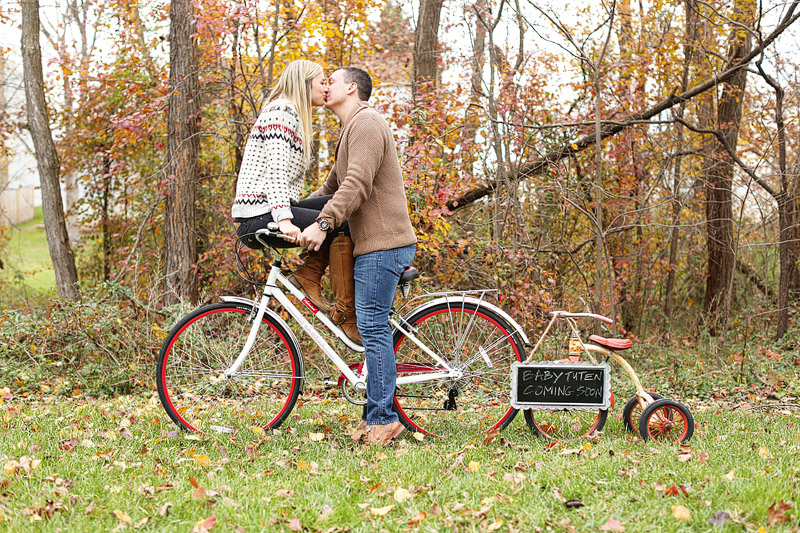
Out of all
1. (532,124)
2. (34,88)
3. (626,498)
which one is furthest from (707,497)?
(34,88)

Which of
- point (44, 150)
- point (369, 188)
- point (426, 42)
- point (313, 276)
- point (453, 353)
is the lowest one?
point (453, 353)

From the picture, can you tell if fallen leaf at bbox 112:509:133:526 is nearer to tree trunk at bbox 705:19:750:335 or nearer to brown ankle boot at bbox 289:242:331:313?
brown ankle boot at bbox 289:242:331:313

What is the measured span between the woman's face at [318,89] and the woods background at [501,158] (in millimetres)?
2767

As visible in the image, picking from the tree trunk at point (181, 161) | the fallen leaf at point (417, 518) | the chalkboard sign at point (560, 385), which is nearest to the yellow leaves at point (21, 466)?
the fallen leaf at point (417, 518)

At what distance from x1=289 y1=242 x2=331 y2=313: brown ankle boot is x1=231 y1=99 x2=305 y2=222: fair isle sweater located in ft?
Result: 1.30

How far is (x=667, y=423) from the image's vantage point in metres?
4.05

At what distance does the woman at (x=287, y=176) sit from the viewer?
393cm

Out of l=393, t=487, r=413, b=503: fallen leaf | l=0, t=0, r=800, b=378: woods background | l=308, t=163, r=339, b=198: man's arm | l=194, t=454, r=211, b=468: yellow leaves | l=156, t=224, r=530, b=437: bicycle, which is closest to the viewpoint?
l=393, t=487, r=413, b=503: fallen leaf

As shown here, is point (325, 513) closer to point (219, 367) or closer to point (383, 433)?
point (383, 433)

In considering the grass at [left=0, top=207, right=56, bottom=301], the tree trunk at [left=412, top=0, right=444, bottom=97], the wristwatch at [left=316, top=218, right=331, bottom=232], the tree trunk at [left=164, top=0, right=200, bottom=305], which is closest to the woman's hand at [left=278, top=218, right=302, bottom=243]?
the wristwatch at [left=316, top=218, right=331, bottom=232]

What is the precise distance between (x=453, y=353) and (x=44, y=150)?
625 centimetres

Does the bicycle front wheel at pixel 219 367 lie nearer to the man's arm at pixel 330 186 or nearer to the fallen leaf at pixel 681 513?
the man's arm at pixel 330 186

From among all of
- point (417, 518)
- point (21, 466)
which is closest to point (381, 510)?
point (417, 518)

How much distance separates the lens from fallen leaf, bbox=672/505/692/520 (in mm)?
2766
